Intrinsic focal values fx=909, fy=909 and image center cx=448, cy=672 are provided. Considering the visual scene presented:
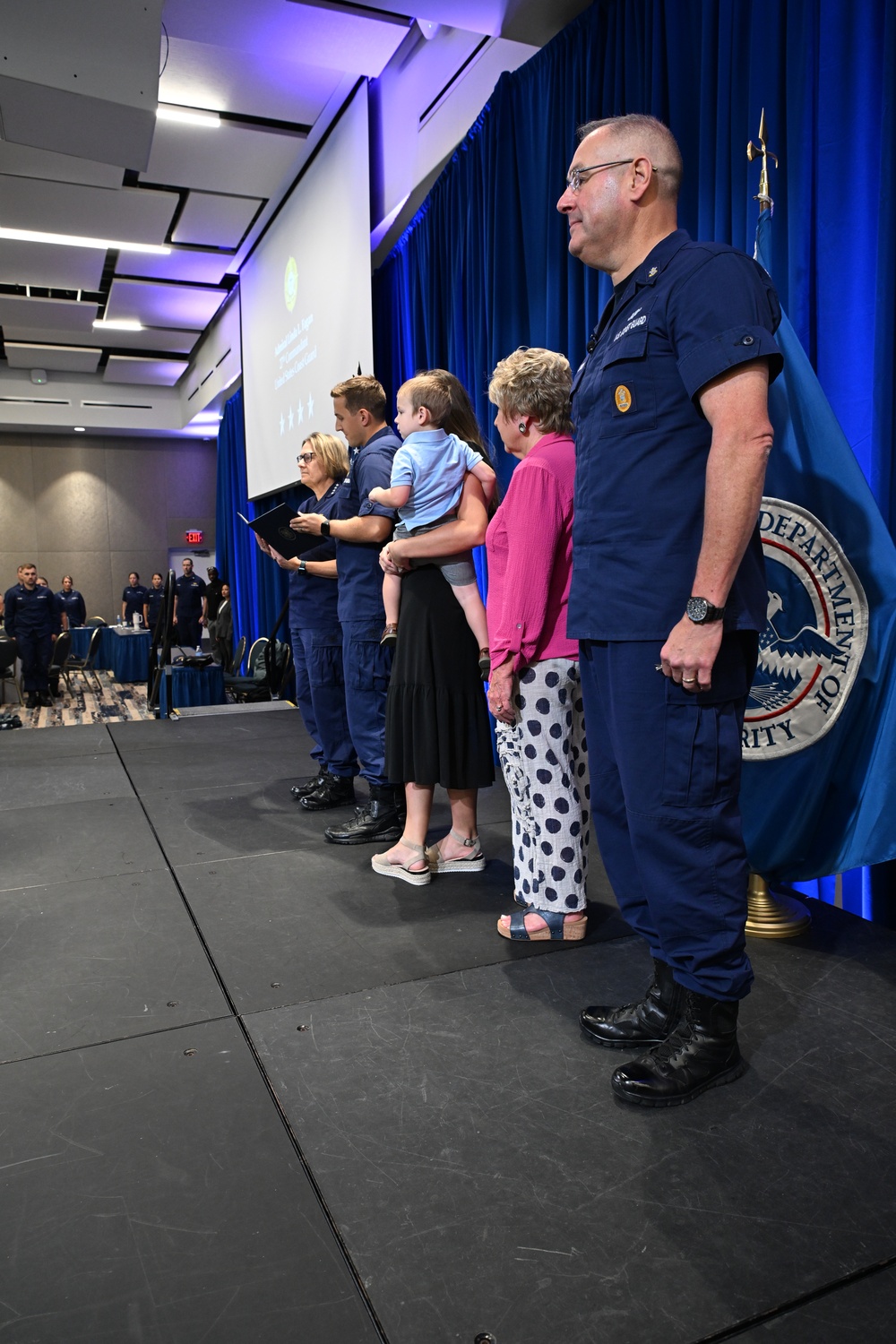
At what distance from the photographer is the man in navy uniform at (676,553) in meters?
1.30

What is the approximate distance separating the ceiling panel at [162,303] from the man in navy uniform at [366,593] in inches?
293

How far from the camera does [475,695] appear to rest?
2439 mm

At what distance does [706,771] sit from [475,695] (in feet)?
3.67

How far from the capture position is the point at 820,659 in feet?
6.38

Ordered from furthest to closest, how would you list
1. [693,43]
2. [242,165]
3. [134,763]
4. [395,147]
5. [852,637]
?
[242,165] → [395,147] → [134,763] → [693,43] → [852,637]

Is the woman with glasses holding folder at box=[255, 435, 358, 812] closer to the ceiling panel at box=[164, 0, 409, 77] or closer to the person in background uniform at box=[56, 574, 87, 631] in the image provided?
the ceiling panel at box=[164, 0, 409, 77]

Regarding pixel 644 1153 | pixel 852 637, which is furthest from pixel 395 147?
pixel 644 1153

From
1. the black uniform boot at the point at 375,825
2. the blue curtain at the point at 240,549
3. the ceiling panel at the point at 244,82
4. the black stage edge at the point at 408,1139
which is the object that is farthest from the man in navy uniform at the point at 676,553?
the blue curtain at the point at 240,549

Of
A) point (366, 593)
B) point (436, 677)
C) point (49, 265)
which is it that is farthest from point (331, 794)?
point (49, 265)

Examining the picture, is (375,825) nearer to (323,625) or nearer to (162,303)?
(323,625)

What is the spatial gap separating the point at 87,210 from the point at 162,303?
8.90 ft

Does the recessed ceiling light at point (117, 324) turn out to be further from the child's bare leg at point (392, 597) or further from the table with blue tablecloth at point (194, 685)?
the child's bare leg at point (392, 597)

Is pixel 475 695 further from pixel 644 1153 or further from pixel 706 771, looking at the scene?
pixel 644 1153

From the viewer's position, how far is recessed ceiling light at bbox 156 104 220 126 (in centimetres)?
578
